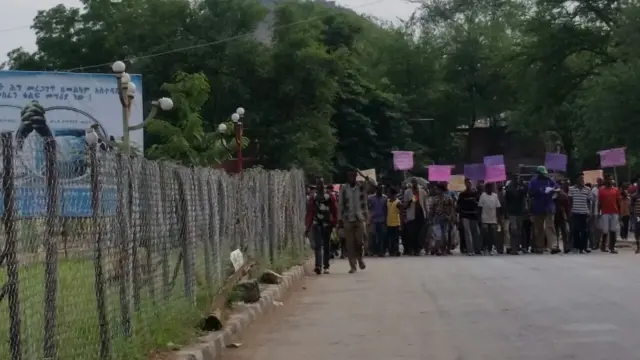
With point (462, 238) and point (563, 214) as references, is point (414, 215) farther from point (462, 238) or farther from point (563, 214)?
point (563, 214)

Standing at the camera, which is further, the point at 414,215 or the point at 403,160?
the point at 403,160

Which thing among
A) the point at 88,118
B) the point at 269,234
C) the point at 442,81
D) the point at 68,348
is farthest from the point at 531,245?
the point at 442,81

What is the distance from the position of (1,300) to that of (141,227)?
10.6ft

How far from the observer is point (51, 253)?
6746 millimetres

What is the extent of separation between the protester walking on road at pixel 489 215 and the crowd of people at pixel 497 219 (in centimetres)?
2

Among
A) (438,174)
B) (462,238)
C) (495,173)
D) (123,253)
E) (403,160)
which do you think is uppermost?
(403,160)

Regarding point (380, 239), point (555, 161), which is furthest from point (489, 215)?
point (555, 161)

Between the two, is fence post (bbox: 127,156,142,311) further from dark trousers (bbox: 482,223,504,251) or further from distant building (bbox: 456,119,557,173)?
distant building (bbox: 456,119,557,173)

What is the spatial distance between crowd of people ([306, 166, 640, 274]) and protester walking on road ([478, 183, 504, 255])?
0.08 ft

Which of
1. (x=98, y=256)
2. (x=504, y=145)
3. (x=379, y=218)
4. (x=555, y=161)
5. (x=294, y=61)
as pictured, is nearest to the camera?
(x=98, y=256)

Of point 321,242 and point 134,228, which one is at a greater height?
point 134,228

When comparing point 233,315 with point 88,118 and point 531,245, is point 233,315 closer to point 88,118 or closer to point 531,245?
point 531,245

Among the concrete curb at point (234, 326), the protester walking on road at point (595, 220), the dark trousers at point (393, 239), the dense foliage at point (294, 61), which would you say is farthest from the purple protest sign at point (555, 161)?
the concrete curb at point (234, 326)

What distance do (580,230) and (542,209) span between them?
113 cm
